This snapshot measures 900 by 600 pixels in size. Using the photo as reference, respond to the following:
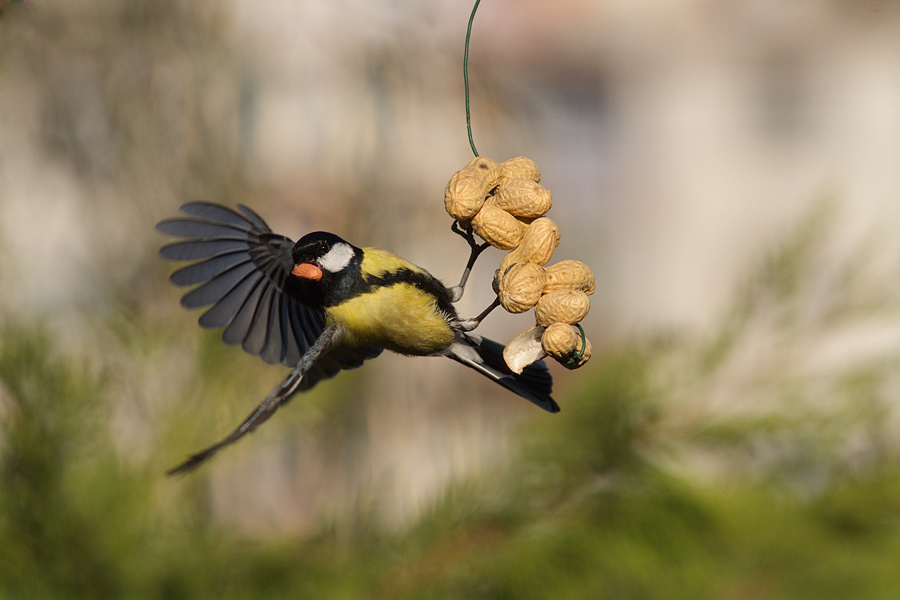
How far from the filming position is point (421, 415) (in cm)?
147

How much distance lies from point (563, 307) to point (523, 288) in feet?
0.15

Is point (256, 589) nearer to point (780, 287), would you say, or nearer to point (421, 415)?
point (421, 415)

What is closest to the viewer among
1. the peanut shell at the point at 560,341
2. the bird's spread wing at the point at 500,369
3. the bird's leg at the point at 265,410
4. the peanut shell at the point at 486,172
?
the bird's leg at the point at 265,410

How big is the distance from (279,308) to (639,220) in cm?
161

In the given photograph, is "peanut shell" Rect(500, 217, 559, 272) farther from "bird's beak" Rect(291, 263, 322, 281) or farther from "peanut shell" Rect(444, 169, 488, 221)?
"bird's beak" Rect(291, 263, 322, 281)

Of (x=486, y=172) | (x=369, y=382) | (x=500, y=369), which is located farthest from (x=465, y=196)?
(x=369, y=382)

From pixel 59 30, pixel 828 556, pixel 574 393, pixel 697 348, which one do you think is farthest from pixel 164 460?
pixel 59 30

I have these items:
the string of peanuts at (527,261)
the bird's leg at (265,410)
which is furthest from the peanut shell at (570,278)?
the bird's leg at (265,410)

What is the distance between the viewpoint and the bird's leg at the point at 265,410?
21.4 inches

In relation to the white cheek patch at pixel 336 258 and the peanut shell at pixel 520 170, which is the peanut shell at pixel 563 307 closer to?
the peanut shell at pixel 520 170

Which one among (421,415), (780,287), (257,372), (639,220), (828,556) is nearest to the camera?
(828,556)

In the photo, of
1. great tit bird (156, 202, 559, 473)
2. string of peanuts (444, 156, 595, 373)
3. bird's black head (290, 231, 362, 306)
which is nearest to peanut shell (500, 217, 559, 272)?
string of peanuts (444, 156, 595, 373)

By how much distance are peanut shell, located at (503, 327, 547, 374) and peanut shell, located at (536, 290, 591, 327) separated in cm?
2

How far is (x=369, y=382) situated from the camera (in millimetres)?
1318
